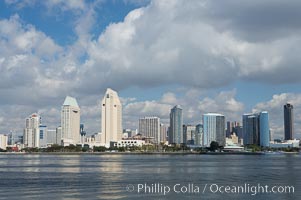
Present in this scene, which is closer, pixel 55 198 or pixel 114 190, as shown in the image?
pixel 55 198

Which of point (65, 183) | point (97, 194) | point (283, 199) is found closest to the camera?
point (283, 199)

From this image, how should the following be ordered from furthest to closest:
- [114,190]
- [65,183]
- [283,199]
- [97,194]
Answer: [65,183] < [114,190] < [97,194] < [283,199]

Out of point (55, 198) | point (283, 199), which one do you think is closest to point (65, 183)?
point (55, 198)

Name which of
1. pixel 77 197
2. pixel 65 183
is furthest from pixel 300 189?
Answer: pixel 65 183

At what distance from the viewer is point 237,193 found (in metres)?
43.8

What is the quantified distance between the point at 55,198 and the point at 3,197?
4.95 meters

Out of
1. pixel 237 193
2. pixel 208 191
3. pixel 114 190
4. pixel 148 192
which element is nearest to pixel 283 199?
pixel 237 193

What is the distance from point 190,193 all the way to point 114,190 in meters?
7.76

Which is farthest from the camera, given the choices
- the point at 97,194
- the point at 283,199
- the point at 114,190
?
the point at 114,190

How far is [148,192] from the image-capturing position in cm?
4434

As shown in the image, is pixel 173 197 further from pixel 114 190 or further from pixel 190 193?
pixel 114 190

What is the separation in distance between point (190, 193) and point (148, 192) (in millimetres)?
3906

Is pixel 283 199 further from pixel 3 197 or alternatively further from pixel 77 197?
pixel 3 197

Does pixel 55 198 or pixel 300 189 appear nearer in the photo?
pixel 55 198
